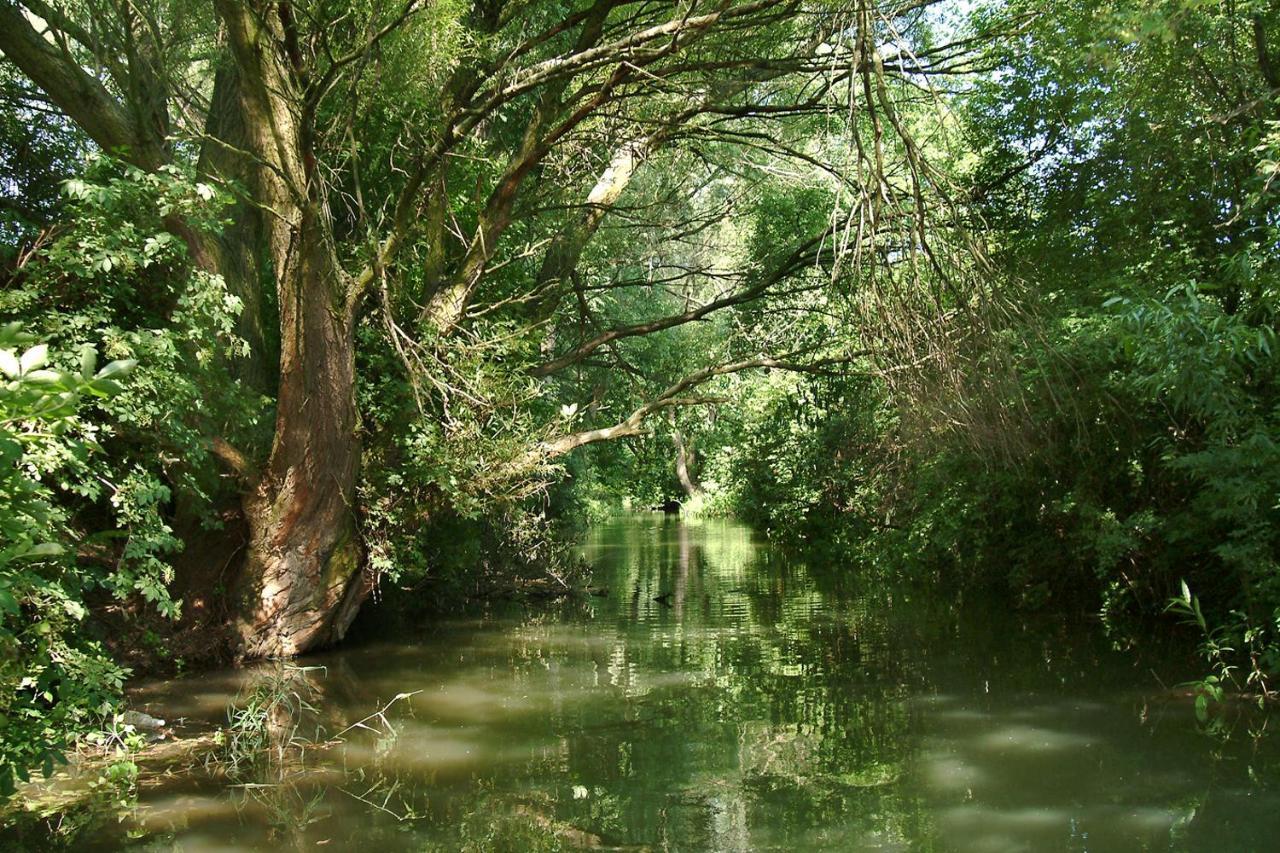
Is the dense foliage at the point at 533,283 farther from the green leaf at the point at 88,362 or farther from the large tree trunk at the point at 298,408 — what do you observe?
the green leaf at the point at 88,362

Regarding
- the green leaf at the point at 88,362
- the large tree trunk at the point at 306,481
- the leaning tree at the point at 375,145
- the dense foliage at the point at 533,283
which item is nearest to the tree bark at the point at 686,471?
the dense foliage at the point at 533,283

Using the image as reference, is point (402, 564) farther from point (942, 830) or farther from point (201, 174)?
point (942, 830)

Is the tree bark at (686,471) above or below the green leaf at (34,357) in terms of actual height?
above

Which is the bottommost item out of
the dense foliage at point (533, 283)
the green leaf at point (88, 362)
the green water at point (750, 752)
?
the green water at point (750, 752)

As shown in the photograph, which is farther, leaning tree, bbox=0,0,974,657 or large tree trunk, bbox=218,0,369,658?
large tree trunk, bbox=218,0,369,658

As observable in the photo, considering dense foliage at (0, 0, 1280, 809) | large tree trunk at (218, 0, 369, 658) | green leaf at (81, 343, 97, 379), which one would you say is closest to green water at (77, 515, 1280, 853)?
large tree trunk at (218, 0, 369, 658)

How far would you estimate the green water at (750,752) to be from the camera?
5551 millimetres

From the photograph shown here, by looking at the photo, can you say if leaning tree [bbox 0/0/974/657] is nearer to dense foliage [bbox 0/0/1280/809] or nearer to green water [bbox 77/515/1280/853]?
dense foliage [bbox 0/0/1280/809]

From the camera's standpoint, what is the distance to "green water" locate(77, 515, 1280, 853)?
555 cm

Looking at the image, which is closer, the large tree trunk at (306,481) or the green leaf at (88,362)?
the green leaf at (88,362)

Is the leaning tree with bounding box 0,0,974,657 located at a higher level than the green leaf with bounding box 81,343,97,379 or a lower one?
higher

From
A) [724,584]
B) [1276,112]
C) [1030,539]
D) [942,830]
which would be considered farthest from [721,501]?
[942,830]

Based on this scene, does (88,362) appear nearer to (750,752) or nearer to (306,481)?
(750,752)

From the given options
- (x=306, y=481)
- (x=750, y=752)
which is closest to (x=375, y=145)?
(x=306, y=481)
